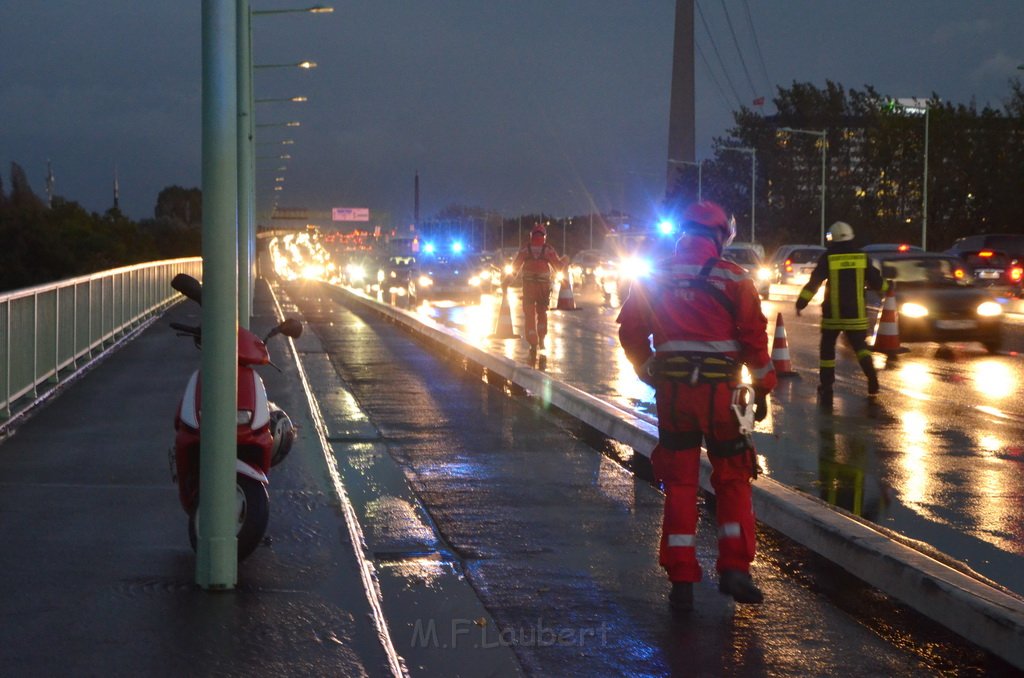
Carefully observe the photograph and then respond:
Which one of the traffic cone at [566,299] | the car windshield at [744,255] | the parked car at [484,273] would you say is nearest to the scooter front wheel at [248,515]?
the traffic cone at [566,299]

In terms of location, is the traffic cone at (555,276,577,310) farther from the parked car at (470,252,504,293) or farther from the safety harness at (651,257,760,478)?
the safety harness at (651,257,760,478)

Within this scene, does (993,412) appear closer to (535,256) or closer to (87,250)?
(535,256)

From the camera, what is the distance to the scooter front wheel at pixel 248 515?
7203mm

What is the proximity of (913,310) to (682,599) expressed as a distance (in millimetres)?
16676

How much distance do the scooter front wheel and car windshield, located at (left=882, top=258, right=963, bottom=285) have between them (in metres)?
17.4

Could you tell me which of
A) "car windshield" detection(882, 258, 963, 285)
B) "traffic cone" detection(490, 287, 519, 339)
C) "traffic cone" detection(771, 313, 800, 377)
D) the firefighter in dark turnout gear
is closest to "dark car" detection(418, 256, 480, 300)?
"traffic cone" detection(490, 287, 519, 339)

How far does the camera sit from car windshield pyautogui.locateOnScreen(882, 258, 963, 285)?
2312cm

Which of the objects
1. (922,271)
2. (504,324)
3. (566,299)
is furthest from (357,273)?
(922,271)

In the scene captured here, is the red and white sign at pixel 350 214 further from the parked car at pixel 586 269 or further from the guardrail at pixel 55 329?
the guardrail at pixel 55 329

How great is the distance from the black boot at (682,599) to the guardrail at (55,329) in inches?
303

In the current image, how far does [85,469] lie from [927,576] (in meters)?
6.17

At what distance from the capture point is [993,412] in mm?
14664

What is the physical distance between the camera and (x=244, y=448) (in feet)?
24.0

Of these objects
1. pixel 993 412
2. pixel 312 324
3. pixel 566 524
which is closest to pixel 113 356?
pixel 312 324
